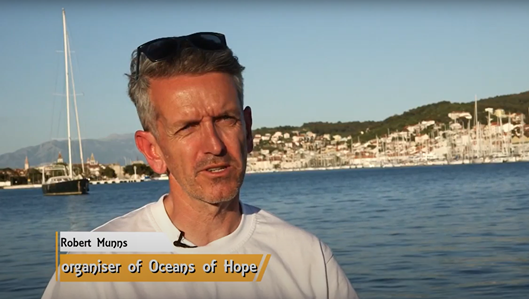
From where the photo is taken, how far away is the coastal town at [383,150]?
131625 millimetres

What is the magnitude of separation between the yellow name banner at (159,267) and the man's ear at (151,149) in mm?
239

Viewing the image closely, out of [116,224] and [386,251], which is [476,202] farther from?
[116,224]

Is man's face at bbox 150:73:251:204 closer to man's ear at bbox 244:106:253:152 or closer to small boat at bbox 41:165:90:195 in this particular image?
man's ear at bbox 244:106:253:152

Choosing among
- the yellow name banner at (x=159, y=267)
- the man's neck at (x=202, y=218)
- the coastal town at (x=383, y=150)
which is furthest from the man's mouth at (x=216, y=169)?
the coastal town at (x=383, y=150)

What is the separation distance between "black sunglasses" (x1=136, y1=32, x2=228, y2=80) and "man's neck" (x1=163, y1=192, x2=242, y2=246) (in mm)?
349

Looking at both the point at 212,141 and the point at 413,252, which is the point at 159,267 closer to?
the point at 212,141

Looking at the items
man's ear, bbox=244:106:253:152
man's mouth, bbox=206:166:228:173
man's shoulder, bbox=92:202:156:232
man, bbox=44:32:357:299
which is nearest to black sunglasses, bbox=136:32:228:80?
man, bbox=44:32:357:299

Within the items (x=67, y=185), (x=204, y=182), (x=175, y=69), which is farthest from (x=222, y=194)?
(x=67, y=185)

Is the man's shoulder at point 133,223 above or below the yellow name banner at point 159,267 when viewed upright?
above

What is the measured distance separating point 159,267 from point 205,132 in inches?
13.0

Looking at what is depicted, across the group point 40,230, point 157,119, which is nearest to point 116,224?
point 157,119

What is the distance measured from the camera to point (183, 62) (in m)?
1.82

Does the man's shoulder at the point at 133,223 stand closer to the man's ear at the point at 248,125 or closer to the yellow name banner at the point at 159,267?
the yellow name banner at the point at 159,267

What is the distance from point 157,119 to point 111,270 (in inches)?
14.9
